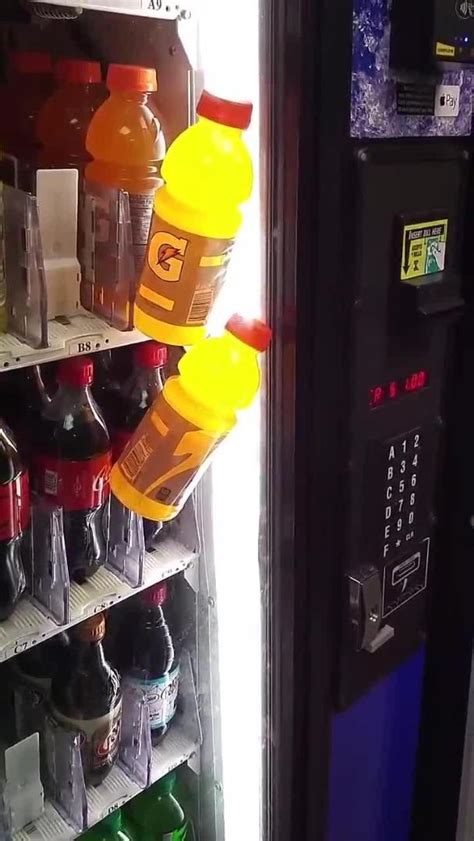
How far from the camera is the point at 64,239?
1.17 metres

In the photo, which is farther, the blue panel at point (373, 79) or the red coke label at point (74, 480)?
the red coke label at point (74, 480)

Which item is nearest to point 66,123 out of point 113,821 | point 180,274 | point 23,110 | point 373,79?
point 23,110

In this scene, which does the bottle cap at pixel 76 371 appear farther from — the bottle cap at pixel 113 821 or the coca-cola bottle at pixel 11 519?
the bottle cap at pixel 113 821

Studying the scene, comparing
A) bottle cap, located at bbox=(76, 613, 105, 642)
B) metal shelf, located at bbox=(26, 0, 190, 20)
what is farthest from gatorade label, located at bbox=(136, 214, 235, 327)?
bottle cap, located at bbox=(76, 613, 105, 642)

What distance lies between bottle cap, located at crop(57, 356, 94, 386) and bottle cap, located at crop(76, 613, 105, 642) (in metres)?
0.37

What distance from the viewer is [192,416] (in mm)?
1169

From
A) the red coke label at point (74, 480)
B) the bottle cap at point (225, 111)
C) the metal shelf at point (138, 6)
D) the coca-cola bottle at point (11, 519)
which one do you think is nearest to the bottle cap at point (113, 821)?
the coca-cola bottle at point (11, 519)

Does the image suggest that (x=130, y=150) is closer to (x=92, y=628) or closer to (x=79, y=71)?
(x=79, y=71)

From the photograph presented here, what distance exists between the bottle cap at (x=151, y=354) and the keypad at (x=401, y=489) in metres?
0.36

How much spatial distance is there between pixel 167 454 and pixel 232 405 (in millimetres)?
108

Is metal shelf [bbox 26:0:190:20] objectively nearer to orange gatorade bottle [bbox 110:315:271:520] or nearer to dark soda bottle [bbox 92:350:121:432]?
orange gatorade bottle [bbox 110:315:271:520]

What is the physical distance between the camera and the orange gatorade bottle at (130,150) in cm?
119

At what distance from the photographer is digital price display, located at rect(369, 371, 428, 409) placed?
1312 mm

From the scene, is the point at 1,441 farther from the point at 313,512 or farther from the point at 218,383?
the point at 313,512
